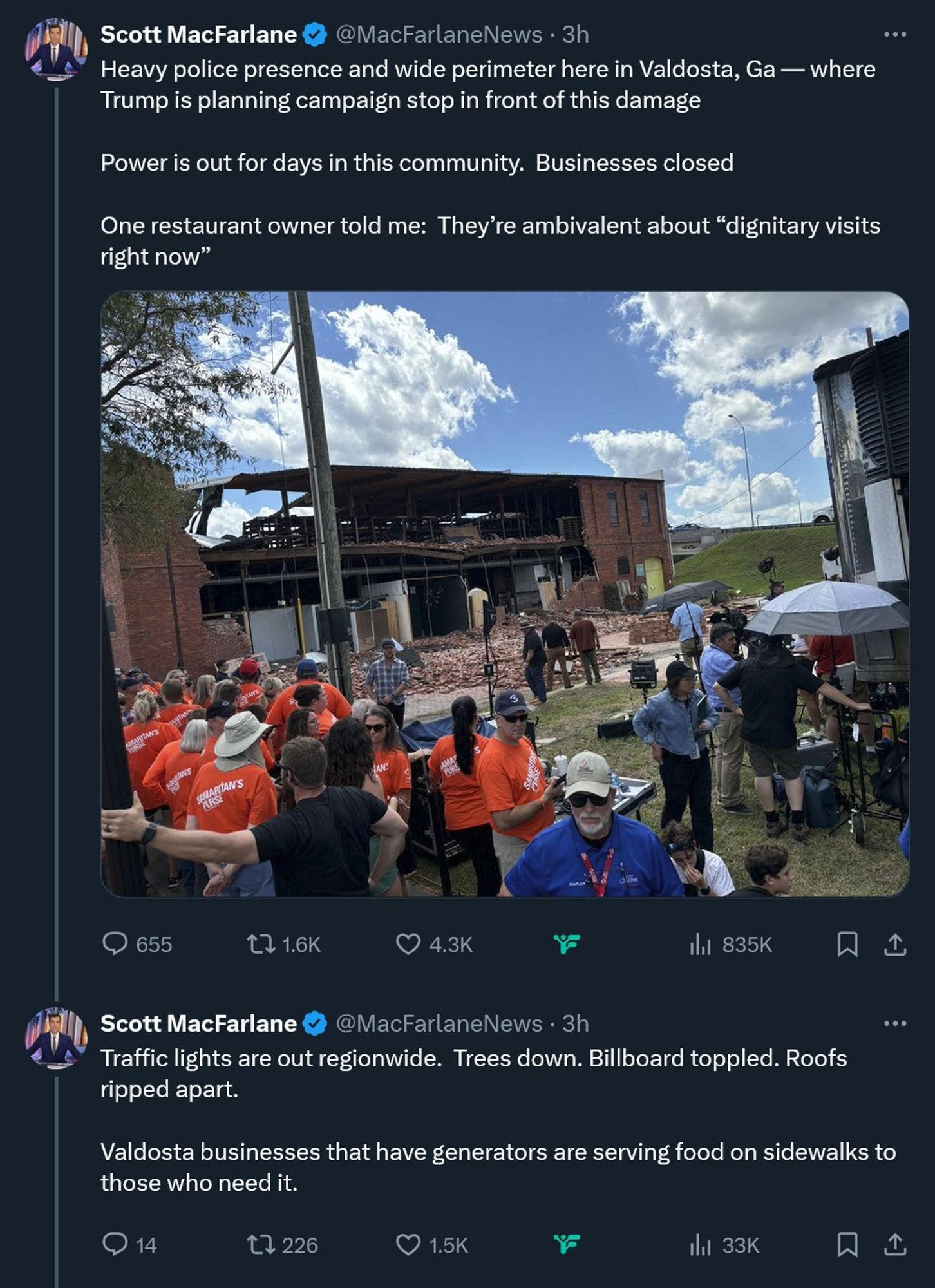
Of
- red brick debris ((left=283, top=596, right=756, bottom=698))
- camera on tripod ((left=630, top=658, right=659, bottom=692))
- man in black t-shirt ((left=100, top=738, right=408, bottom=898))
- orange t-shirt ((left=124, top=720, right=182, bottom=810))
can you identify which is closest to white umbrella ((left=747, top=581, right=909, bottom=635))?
camera on tripod ((left=630, top=658, right=659, bottom=692))

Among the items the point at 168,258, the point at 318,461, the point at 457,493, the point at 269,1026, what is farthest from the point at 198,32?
the point at 457,493

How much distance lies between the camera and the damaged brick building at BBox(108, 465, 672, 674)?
1981 cm

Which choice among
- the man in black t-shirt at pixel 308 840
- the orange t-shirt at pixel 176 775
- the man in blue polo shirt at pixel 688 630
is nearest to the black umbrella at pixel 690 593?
the man in blue polo shirt at pixel 688 630

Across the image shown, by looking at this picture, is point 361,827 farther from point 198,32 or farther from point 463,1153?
point 198,32

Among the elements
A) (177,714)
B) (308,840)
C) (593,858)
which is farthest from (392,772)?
(177,714)

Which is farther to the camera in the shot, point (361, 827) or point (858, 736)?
point (858, 736)

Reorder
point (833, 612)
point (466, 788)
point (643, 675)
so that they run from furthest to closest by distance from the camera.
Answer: point (643, 675) → point (833, 612) → point (466, 788)

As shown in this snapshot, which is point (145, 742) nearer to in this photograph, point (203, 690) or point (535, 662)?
point (203, 690)

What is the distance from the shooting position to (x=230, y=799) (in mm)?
3338

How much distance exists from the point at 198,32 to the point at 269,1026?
109 inches

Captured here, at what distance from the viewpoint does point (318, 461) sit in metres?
6.29

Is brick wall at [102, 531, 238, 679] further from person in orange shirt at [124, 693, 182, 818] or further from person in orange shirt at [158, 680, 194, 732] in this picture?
person in orange shirt at [124, 693, 182, 818]

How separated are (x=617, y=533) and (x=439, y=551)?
260 inches

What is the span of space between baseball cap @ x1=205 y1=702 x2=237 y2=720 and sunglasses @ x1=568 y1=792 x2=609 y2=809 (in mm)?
2797
